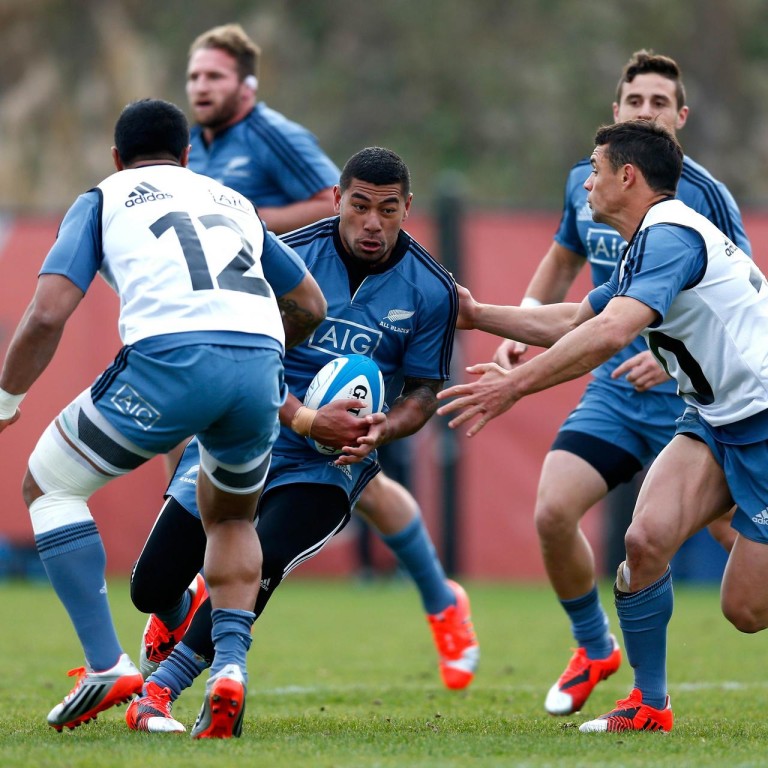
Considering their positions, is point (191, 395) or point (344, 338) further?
point (344, 338)

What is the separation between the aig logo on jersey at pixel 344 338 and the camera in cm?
545

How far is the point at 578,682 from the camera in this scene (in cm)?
609

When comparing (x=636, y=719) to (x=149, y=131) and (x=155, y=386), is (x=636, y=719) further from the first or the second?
(x=149, y=131)

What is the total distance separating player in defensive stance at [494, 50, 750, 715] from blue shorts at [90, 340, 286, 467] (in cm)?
178

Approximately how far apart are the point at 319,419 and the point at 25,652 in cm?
383

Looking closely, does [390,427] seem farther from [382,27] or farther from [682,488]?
[382,27]

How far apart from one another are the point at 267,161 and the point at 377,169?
215 centimetres

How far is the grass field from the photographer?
14.1 feet

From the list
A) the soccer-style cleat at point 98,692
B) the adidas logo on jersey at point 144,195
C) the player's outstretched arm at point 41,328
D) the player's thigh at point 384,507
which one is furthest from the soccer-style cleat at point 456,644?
the adidas logo on jersey at point 144,195

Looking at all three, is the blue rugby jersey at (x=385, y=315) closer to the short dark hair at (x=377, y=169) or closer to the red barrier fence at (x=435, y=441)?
the short dark hair at (x=377, y=169)

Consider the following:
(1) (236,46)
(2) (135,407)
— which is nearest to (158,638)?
(2) (135,407)

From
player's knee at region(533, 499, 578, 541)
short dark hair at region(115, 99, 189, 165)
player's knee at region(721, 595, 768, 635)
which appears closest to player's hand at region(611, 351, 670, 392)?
player's knee at region(533, 499, 578, 541)

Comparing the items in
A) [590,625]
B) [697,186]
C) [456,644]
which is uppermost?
[697,186]

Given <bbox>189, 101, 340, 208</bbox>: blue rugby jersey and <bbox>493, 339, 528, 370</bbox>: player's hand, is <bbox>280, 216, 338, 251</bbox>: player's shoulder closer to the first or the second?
<bbox>493, 339, 528, 370</bbox>: player's hand
